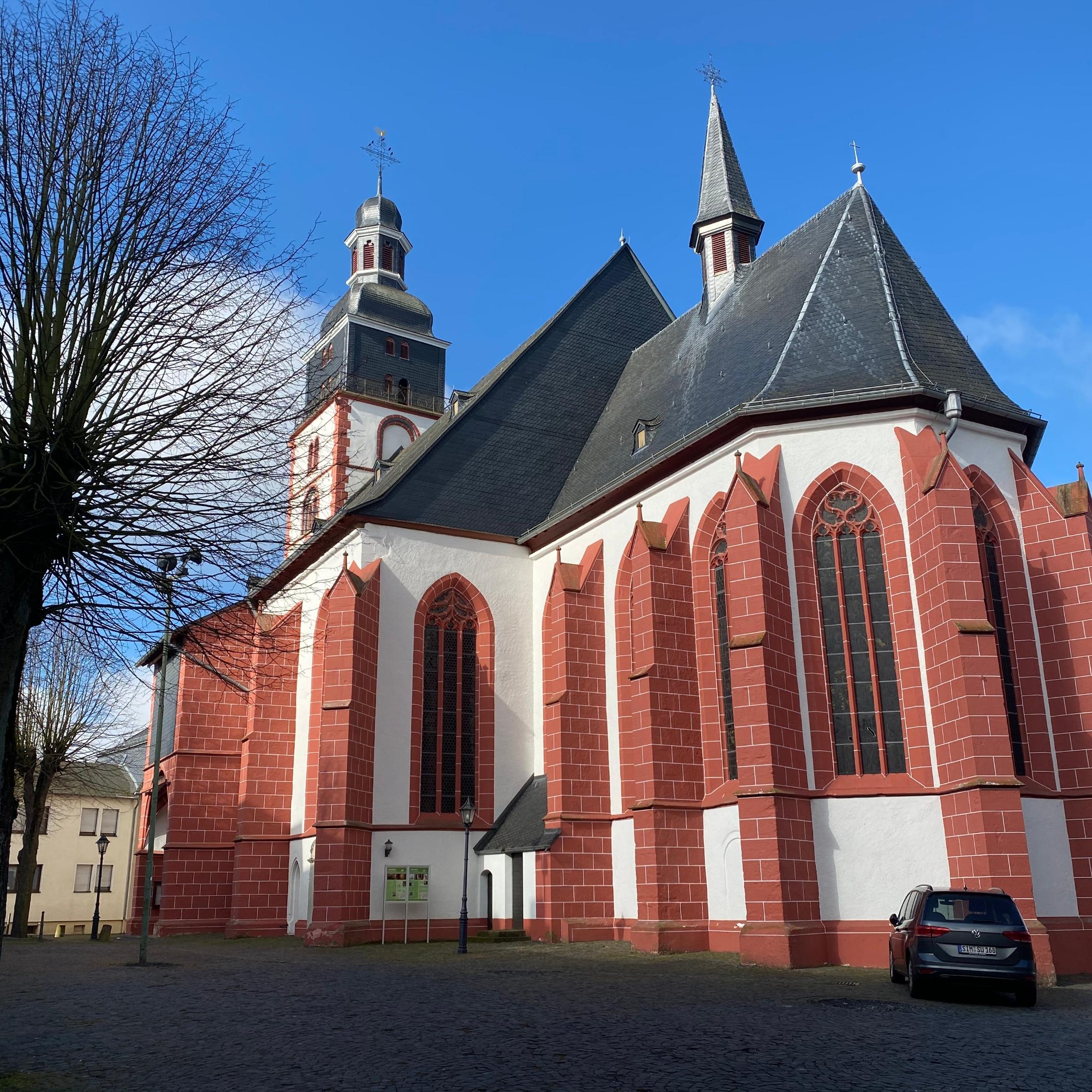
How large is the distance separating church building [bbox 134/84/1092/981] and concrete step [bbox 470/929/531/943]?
40 cm

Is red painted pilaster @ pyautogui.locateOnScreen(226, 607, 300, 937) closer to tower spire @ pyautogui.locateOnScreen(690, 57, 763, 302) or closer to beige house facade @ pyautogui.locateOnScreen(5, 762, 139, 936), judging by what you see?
tower spire @ pyautogui.locateOnScreen(690, 57, 763, 302)

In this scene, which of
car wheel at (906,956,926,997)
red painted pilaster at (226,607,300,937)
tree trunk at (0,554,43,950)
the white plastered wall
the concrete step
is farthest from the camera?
red painted pilaster at (226,607,300,937)

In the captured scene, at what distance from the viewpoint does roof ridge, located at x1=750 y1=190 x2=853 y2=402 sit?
18.8 metres

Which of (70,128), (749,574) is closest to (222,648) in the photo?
(70,128)

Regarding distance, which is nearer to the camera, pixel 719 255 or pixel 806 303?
pixel 806 303

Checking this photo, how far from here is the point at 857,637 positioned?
1719 cm

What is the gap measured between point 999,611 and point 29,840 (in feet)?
94.9

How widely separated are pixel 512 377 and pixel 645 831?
1327 centimetres

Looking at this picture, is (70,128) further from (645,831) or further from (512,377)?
(512,377)

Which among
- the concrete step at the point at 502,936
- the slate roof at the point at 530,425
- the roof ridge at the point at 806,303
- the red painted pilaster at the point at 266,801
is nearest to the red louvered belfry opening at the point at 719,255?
the roof ridge at the point at 806,303

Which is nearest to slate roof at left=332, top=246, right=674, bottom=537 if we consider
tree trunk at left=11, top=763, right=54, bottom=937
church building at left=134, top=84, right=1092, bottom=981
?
church building at left=134, top=84, right=1092, bottom=981

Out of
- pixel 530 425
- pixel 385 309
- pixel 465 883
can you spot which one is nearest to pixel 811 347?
pixel 530 425

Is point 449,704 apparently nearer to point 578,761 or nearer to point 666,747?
point 578,761

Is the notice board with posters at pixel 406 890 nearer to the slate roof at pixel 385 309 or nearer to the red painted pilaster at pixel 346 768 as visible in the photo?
the red painted pilaster at pixel 346 768
